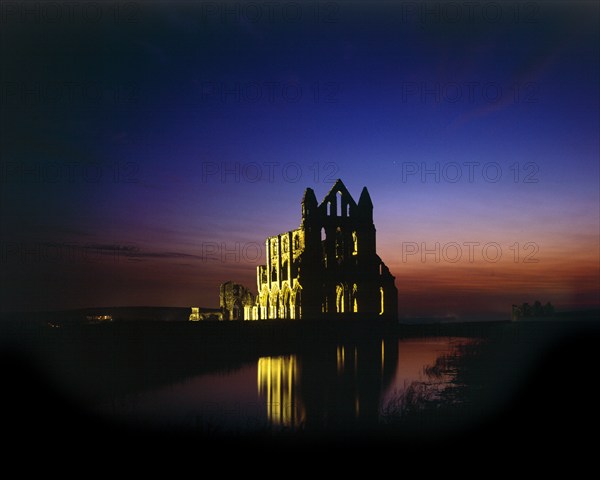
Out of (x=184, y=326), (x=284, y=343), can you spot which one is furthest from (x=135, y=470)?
(x=284, y=343)

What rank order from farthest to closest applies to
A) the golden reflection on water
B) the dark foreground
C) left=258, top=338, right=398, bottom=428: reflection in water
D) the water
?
the golden reflection on water, left=258, top=338, right=398, bottom=428: reflection in water, the water, the dark foreground

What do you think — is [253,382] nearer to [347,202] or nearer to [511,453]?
[511,453]

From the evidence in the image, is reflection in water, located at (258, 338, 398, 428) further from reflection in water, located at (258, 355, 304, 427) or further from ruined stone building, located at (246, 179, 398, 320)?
ruined stone building, located at (246, 179, 398, 320)

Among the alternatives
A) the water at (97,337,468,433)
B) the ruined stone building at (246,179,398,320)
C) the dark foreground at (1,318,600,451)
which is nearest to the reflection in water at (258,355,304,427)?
the water at (97,337,468,433)

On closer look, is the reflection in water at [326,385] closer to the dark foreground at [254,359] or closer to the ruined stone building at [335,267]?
the dark foreground at [254,359]

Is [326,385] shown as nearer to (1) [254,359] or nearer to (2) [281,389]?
(2) [281,389]

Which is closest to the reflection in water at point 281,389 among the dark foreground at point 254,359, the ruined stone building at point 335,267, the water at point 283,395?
the water at point 283,395

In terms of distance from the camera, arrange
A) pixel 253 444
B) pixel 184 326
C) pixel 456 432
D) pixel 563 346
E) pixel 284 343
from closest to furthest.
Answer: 1. pixel 253 444
2. pixel 456 432
3. pixel 184 326
4. pixel 563 346
5. pixel 284 343

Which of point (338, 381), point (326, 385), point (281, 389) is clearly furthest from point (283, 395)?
point (338, 381)

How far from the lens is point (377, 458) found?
12.7 m

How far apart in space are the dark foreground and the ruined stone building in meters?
11.5

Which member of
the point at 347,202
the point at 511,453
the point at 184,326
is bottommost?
the point at 511,453

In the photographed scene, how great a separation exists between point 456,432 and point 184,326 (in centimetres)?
1776

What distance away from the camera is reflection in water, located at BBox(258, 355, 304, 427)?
61.5 ft
